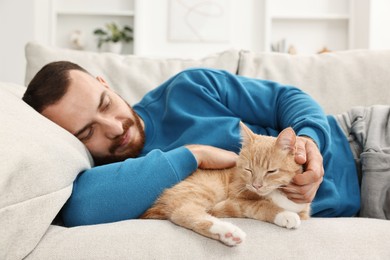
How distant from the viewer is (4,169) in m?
0.88

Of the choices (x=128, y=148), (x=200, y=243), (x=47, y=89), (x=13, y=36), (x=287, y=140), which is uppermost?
(x=13, y=36)

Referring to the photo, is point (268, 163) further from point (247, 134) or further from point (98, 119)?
point (98, 119)

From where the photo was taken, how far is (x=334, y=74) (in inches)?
74.4

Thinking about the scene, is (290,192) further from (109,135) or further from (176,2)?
(176,2)

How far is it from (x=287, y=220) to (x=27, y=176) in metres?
0.63

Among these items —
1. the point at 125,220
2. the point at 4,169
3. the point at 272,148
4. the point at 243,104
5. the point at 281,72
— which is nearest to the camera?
the point at 4,169

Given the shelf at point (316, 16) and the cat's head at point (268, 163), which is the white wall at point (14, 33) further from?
the cat's head at point (268, 163)

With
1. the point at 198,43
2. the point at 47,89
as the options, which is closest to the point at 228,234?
the point at 47,89

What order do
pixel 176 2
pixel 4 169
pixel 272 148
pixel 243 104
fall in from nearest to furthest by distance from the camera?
pixel 4 169 < pixel 272 148 < pixel 243 104 < pixel 176 2

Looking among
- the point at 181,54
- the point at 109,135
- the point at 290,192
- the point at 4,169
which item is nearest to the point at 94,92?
the point at 109,135

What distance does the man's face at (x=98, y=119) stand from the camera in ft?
4.74

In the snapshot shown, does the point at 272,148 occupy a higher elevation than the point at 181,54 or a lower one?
lower

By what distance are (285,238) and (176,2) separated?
10.5 feet

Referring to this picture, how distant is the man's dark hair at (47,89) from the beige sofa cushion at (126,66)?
0.44 meters
